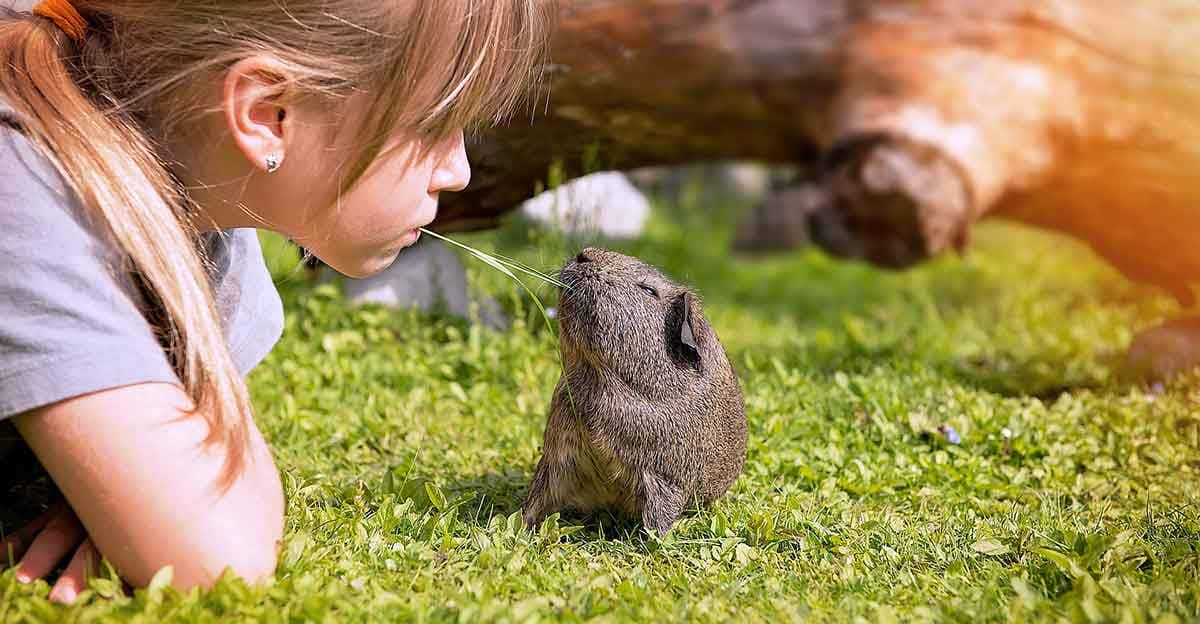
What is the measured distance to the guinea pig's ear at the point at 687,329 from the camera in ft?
10.1

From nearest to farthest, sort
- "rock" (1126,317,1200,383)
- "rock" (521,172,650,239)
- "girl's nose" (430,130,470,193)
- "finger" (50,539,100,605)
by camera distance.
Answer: "finger" (50,539,100,605) < "girl's nose" (430,130,470,193) < "rock" (1126,317,1200,383) < "rock" (521,172,650,239)

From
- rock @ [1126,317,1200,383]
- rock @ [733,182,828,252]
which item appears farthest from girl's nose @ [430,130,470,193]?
rock @ [733,182,828,252]

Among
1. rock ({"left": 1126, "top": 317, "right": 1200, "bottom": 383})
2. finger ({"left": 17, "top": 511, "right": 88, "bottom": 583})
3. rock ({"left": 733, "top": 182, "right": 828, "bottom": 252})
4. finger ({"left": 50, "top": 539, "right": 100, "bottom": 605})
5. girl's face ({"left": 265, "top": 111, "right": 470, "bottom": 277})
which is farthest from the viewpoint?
rock ({"left": 733, "top": 182, "right": 828, "bottom": 252})

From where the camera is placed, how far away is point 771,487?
348cm

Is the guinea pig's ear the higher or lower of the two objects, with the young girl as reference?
lower

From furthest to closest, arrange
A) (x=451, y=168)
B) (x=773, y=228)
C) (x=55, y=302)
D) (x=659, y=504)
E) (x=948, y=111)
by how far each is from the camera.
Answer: (x=773, y=228)
(x=948, y=111)
(x=659, y=504)
(x=451, y=168)
(x=55, y=302)

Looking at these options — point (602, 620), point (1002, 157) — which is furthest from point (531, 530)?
point (1002, 157)

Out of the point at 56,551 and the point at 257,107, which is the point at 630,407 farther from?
the point at 56,551

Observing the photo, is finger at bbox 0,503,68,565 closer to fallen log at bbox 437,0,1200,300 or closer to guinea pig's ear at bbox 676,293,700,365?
guinea pig's ear at bbox 676,293,700,365

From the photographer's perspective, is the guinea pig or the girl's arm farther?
the guinea pig

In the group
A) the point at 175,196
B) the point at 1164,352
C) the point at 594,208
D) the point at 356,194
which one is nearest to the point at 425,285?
the point at 594,208

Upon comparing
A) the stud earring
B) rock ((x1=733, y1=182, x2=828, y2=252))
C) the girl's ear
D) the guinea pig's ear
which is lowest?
rock ((x1=733, y1=182, x2=828, y2=252))

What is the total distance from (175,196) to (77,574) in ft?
2.93

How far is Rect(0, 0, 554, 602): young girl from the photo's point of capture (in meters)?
2.28
